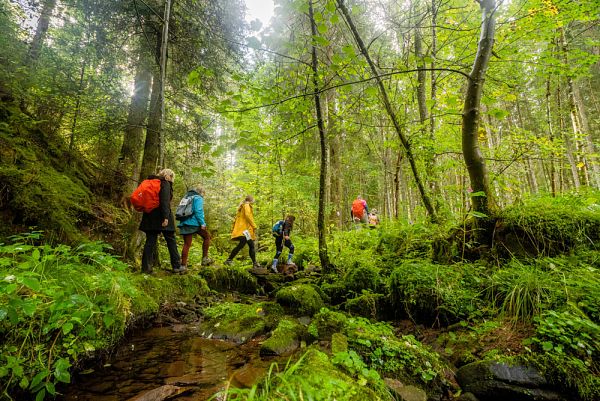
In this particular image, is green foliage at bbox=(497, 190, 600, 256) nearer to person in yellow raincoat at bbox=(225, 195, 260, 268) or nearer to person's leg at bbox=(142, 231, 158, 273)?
person in yellow raincoat at bbox=(225, 195, 260, 268)

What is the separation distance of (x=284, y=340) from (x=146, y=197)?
406cm

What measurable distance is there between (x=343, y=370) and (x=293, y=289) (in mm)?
3381

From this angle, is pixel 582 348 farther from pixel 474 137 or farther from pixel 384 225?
pixel 384 225

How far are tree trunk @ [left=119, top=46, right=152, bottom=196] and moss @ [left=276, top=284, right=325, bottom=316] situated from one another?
651 cm

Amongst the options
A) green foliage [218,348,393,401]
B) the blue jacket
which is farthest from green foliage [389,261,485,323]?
the blue jacket

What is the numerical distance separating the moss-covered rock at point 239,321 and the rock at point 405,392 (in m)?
2.33

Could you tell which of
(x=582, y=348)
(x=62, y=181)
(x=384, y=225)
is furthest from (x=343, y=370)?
(x=62, y=181)

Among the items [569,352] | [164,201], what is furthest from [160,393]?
[164,201]

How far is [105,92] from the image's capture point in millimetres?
7664

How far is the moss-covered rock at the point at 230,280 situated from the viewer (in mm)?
7094

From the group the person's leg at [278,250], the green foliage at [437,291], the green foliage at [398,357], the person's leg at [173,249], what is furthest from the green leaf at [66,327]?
the person's leg at [278,250]

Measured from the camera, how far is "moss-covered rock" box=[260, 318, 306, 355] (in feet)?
11.8

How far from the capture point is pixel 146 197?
570 cm

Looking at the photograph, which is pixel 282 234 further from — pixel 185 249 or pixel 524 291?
pixel 524 291
